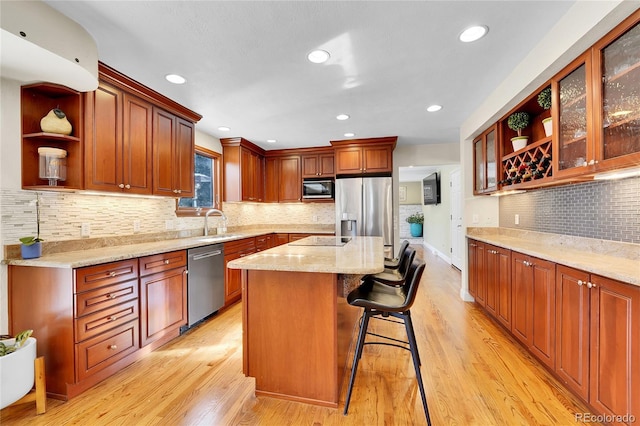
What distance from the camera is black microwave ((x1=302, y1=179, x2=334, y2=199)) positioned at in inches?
189

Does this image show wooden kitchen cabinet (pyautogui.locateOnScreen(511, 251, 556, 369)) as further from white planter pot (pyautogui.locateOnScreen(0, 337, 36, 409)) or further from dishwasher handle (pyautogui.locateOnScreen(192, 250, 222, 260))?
white planter pot (pyautogui.locateOnScreen(0, 337, 36, 409))

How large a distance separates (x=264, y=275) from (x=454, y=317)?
2.40 metres

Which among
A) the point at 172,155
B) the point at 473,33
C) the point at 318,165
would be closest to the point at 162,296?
the point at 172,155

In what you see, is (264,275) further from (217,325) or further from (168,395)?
(217,325)

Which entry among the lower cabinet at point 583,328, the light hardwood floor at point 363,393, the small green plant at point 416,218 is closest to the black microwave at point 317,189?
the light hardwood floor at point 363,393

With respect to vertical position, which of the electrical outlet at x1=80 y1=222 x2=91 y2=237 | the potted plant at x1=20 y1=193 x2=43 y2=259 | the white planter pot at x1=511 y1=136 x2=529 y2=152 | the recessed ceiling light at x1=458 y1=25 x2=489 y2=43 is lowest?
the potted plant at x1=20 y1=193 x2=43 y2=259

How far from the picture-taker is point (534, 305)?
6.81 ft

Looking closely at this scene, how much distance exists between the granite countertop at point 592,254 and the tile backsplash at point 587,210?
0.05 metres

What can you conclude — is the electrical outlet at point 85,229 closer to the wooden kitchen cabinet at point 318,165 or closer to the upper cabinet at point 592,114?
the wooden kitchen cabinet at point 318,165

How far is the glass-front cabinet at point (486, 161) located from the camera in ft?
9.90

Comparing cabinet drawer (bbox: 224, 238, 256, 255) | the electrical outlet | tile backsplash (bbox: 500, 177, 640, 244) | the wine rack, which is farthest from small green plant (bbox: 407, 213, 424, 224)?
the electrical outlet

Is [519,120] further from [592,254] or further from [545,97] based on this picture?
[592,254]

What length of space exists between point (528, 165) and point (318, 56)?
200 centimetres

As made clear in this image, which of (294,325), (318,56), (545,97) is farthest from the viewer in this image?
(545,97)
